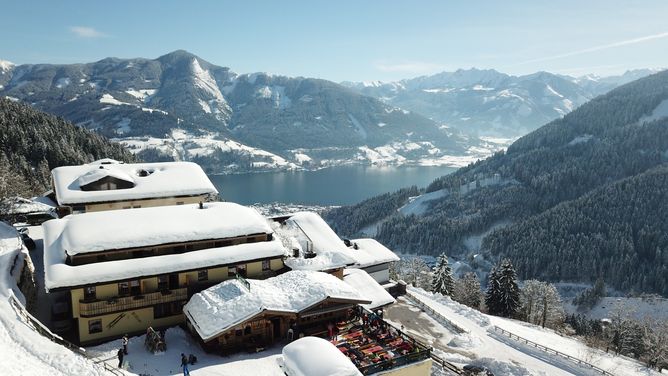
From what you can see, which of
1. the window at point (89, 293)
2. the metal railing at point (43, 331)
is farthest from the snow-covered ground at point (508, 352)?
the window at point (89, 293)

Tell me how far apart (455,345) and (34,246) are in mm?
41140

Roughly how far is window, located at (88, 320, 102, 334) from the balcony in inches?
33.3

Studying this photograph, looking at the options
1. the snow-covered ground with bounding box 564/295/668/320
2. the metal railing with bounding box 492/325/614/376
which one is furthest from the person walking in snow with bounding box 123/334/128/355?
the snow-covered ground with bounding box 564/295/668/320

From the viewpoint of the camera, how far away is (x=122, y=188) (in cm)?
4812

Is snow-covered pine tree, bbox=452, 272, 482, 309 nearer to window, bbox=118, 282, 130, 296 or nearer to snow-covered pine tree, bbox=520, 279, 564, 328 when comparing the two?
Answer: snow-covered pine tree, bbox=520, 279, 564, 328

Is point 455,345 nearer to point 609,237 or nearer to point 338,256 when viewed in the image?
point 338,256

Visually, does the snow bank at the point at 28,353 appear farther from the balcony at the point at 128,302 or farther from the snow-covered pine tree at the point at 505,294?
the snow-covered pine tree at the point at 505,294

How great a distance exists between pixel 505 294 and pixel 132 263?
63798mm

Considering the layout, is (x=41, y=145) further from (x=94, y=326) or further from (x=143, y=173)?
(x=94, y=326)

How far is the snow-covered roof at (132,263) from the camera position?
30.1 metres

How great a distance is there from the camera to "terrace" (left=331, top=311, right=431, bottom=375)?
1131 inches

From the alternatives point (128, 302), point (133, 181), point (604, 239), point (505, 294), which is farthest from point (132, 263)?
point (604, 239)

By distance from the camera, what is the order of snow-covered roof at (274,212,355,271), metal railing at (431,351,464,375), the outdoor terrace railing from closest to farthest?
the outdoor terrace railing → metal railing at (431,351,464,375) → snow-covered roof at (274,212,355,271)

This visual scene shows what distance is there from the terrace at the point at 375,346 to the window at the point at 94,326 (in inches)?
638
